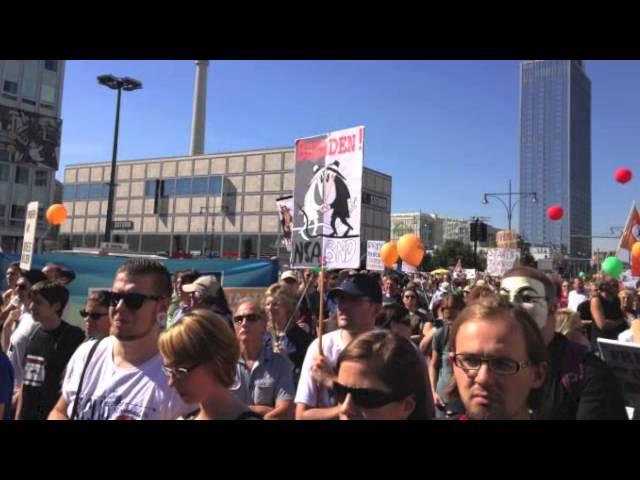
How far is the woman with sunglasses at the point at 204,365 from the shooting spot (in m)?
2.35

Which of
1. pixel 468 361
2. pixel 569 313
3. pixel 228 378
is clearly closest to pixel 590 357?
pixel 468 361

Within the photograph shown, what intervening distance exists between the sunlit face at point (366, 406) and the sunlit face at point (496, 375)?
0.22m

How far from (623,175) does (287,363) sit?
16.9 m

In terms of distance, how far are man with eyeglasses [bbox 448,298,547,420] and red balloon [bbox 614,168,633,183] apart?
57.3 feet

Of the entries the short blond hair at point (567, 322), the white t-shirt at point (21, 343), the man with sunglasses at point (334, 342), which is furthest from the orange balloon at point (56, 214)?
the short blond hair at point (567, 322)

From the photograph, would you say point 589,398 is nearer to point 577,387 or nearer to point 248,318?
point 577,387

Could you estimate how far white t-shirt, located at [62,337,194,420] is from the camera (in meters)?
2.61

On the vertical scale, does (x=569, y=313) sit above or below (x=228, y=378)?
above

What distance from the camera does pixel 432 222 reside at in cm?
15912

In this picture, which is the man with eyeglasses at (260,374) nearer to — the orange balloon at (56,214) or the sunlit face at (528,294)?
the sunlit face at (528,294)

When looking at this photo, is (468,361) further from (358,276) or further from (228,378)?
(358,276)
